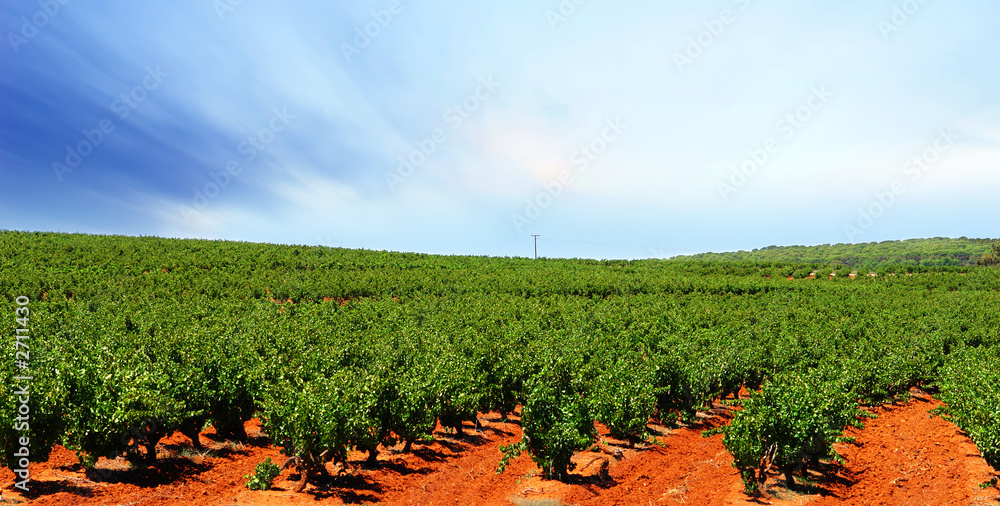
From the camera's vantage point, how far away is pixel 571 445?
1169 cm

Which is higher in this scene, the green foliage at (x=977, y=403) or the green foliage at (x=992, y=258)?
the green foliage at (x=992, y=258)

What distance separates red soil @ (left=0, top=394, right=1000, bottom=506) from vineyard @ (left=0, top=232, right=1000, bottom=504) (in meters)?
0.46

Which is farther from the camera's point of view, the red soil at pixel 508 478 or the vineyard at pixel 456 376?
the vineyard at pixel 456 376

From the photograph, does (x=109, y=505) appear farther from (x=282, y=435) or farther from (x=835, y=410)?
(x=835, y=410)

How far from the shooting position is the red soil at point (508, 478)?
1080cm

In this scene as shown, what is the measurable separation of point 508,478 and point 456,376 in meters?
3.38

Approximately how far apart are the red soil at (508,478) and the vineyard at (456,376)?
463 millimetres

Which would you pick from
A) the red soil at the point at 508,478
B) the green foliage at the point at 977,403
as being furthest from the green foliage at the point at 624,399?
the green foliage at the point at 977,403

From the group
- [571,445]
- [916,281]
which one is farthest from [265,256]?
[916,281]

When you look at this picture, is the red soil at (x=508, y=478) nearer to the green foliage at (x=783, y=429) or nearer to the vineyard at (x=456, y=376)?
the vineyard at (x=456, y=376)

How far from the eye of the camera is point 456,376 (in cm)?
1473

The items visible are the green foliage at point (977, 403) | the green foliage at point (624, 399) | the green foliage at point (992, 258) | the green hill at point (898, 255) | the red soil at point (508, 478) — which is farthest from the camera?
the green hill at point (898, 255)

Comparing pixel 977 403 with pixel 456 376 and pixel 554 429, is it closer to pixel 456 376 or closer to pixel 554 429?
pixel 554 429

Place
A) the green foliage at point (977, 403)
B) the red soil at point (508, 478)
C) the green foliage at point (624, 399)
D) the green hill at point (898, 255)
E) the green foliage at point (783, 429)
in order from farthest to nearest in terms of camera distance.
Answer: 1. the green hill at point (898, 255)
2. the green foliage at point (624, 399)
3. the green foliage at point (977, 403)
4. the green foliage at point (783, 429)
5. the red soil at point (508, 478)
